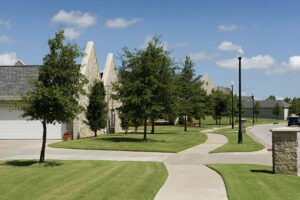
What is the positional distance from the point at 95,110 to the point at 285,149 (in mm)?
23465

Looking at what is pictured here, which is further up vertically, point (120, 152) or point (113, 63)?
point (113, 63)

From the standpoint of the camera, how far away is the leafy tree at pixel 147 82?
27938 mm

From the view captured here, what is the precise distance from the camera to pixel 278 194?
10219 millimetres

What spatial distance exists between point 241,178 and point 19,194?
21.3ft

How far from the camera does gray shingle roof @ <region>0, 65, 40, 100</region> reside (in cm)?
3334

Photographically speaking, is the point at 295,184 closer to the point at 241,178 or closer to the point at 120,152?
the point at 241,178

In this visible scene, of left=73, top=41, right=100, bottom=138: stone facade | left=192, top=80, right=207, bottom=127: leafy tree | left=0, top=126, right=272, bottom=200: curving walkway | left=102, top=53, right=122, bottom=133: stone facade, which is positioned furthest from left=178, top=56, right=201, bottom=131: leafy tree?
left=0, top=126, right=272, bottom=200: curving walkway

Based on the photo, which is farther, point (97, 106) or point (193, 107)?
point (193, 107)

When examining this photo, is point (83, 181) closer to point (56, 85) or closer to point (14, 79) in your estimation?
point (56, 85)

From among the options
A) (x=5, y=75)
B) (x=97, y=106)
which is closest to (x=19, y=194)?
(x=97, y=106)

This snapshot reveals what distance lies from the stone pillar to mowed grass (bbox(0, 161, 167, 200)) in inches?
145

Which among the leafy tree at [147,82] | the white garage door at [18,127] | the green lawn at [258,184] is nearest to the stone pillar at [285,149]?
the green lawn at [258,184]

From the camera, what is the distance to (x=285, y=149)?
13.2 metres

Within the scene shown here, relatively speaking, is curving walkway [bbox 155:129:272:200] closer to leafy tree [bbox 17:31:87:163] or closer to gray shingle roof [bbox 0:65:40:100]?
leafy tree [bbox 17:31:87:163]
